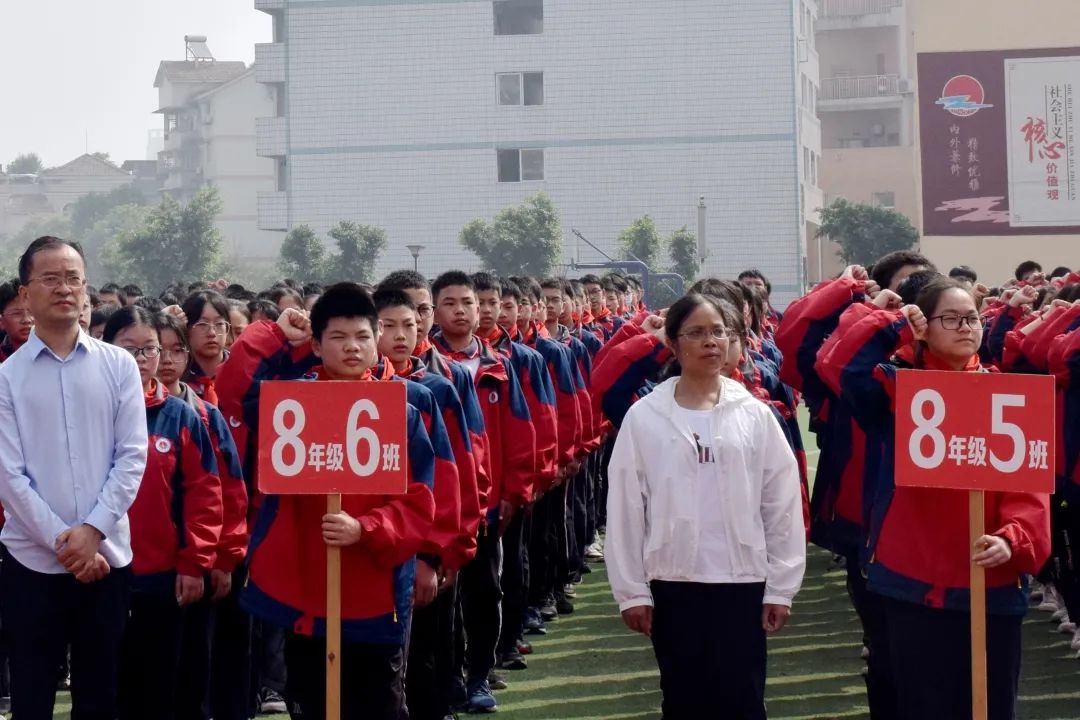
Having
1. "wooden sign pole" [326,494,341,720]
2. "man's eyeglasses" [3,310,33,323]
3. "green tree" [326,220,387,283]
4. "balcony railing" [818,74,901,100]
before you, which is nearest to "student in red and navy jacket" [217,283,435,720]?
"wooden sign pole" [326,494,341,720]

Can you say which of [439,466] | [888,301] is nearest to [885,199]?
[888,301]

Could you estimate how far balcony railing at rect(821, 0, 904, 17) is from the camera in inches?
2670

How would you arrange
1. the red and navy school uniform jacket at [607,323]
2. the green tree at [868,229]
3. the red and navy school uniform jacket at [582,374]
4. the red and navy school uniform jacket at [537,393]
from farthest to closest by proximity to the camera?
1. the green tree at [868,229]
2. the red and navy school uniform jacket at [607,323]
3. the red and navy school uniform jacket at [582,374]
4. the red and navy school uniform jacket at [537,393]

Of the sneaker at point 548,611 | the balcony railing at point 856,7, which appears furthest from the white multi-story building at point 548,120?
the sneaker at point 548,611

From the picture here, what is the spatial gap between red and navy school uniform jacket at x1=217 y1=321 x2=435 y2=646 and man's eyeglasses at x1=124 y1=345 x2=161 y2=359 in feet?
3.09

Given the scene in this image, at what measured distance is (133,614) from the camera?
6.37 m

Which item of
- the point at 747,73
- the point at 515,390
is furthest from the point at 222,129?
the point at 515,390

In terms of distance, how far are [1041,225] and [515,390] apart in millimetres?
18453

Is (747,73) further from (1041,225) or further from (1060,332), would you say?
(1060,332)

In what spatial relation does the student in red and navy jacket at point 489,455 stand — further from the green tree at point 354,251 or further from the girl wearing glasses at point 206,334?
the green tree at point 354,251

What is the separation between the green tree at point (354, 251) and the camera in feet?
159

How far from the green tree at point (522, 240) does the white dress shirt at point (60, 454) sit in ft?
131

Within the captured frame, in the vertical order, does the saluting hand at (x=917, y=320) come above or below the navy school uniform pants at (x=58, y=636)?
above

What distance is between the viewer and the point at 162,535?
637cm
